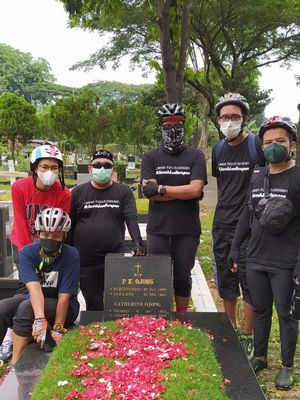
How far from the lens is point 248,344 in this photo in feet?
13.5

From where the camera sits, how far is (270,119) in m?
3.77

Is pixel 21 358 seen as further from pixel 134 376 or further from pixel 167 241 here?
pixel 167 241

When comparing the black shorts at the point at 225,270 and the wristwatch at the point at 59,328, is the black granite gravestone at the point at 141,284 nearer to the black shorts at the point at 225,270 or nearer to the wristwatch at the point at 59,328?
the wristwatch at the point at 59,328

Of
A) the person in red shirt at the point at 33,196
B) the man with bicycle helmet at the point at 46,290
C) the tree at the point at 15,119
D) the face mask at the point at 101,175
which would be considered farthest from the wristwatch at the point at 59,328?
the tree at the point at 15,119

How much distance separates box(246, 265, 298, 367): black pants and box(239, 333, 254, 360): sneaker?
0.09 meters

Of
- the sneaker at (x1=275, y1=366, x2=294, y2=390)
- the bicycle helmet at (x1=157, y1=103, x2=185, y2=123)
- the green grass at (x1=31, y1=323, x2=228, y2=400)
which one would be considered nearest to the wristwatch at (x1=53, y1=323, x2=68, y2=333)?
the green grass at (x1=31, y1=323, x2=228, y2=400)

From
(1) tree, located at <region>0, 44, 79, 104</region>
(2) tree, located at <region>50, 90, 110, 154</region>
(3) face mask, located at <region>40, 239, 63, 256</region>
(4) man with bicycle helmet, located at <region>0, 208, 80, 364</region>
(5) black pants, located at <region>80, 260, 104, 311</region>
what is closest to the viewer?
(4) man with bicycle helmet, located at <region>0, 208, 80, 364</region>

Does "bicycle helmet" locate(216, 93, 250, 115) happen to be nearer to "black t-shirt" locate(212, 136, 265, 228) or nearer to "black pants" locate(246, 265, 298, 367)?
"black t-shirt" locate(212, 136, 265, 228)

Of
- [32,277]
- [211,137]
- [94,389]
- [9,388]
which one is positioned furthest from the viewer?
[211,137]

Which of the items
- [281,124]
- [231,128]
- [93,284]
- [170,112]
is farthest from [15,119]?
[281,124]

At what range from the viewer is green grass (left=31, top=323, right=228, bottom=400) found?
2898mm

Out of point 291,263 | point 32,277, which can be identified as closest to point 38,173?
point 32,277

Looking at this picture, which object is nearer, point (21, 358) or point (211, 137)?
point (21, 358)

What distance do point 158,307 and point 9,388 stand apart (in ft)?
4.57
